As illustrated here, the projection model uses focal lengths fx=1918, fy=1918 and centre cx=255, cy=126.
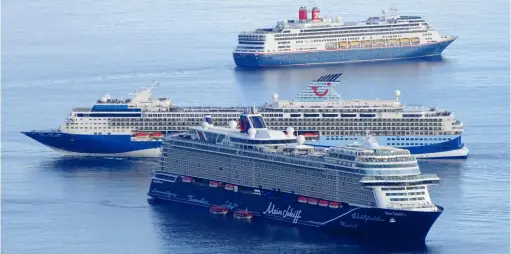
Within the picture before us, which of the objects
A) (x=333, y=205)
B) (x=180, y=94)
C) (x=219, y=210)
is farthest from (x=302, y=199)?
(x=180, y=94)

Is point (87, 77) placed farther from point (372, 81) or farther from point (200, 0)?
point (200, 0)

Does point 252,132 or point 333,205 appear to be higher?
point 252,132

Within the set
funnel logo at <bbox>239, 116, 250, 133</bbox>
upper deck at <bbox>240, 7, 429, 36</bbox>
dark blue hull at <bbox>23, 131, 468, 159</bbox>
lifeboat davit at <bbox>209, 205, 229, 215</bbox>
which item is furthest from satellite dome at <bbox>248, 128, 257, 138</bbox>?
upper deck at <bbox>240, 7, 429, 36</bbox>

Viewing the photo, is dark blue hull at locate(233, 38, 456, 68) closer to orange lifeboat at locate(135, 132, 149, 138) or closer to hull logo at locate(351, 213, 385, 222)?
orange lifeboat at locate(135, 132, 149, 138)

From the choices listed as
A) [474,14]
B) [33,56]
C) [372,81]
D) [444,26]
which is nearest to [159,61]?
[33,56]

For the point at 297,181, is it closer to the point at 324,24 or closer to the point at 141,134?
the point at 141,134

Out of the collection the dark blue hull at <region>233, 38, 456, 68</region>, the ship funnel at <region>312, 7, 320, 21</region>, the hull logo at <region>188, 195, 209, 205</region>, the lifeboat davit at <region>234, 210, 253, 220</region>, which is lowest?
the lifeboat davit at <region>234, 210, 253, 220</region>
